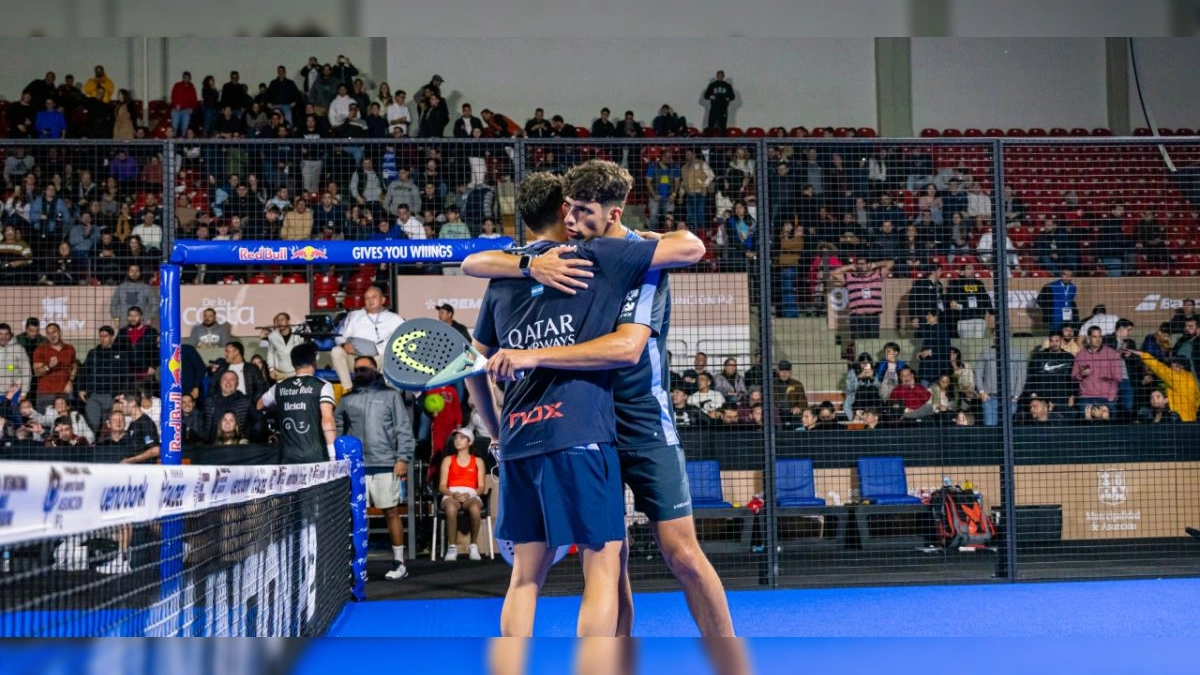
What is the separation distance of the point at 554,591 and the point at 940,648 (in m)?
7.84

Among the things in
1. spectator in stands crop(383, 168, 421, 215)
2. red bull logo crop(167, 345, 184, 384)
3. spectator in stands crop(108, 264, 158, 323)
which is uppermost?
spectator in stands crop(383, 168, 421, 215)

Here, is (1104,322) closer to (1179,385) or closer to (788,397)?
(1179,385)

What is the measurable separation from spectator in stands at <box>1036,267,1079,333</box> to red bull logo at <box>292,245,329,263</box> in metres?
7.61

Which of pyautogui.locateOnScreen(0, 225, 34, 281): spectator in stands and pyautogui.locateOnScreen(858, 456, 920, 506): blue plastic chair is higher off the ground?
pyautogui.locateOnScreen(0, 225, 34, 281): spectator in stands

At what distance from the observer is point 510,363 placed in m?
3.41

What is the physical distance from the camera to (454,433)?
1062cm

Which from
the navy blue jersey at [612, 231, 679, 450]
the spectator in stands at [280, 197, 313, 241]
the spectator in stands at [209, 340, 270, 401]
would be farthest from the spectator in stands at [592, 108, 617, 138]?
the navy blue jersey at [612, 231, 679, 450]

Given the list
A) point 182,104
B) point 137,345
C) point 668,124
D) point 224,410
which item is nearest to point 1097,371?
point 668,124

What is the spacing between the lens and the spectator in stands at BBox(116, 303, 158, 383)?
10.3 meters

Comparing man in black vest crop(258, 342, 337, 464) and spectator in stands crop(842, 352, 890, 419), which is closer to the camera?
man in black vest crop(258, 342, 337, 464)

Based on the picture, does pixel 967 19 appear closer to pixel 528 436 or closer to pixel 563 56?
pixel 528 436

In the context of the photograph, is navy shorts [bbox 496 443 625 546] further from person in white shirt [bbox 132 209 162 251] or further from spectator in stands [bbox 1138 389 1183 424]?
person in white shirt [bbox 132 209 162 251]

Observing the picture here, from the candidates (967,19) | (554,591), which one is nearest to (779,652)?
(967,19)

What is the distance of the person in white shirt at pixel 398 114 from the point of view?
17.0 metres
